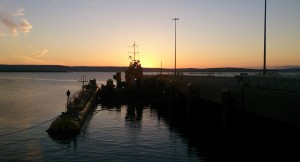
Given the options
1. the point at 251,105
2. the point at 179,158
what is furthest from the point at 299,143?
the point at 179,158

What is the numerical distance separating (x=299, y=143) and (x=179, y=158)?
29.6 feet

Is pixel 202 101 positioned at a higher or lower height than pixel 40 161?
higher

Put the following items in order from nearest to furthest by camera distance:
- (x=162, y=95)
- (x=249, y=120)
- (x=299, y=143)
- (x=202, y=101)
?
(x=299, y=143) < (x=249, y=120) < (x=202, y=101) < (x=162, y=95)

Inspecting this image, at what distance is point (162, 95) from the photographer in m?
67.1

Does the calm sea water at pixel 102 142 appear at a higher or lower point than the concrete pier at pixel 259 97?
lower

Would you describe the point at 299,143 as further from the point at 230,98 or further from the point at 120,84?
the point at 120,84

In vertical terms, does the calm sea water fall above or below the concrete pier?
below

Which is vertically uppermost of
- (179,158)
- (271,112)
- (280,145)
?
(271,112)

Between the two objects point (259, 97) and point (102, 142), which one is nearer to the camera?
point (259, 97)

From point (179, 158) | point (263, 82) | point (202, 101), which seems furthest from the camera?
point (202, 101)

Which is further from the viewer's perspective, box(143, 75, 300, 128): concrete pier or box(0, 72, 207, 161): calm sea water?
box(0, 72, 207, 161): calm sea water

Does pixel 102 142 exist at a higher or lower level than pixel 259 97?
lower

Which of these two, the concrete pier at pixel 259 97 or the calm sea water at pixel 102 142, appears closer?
the concrete pier at pixel 259 97

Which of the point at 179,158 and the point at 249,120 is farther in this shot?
the point at 249,120
